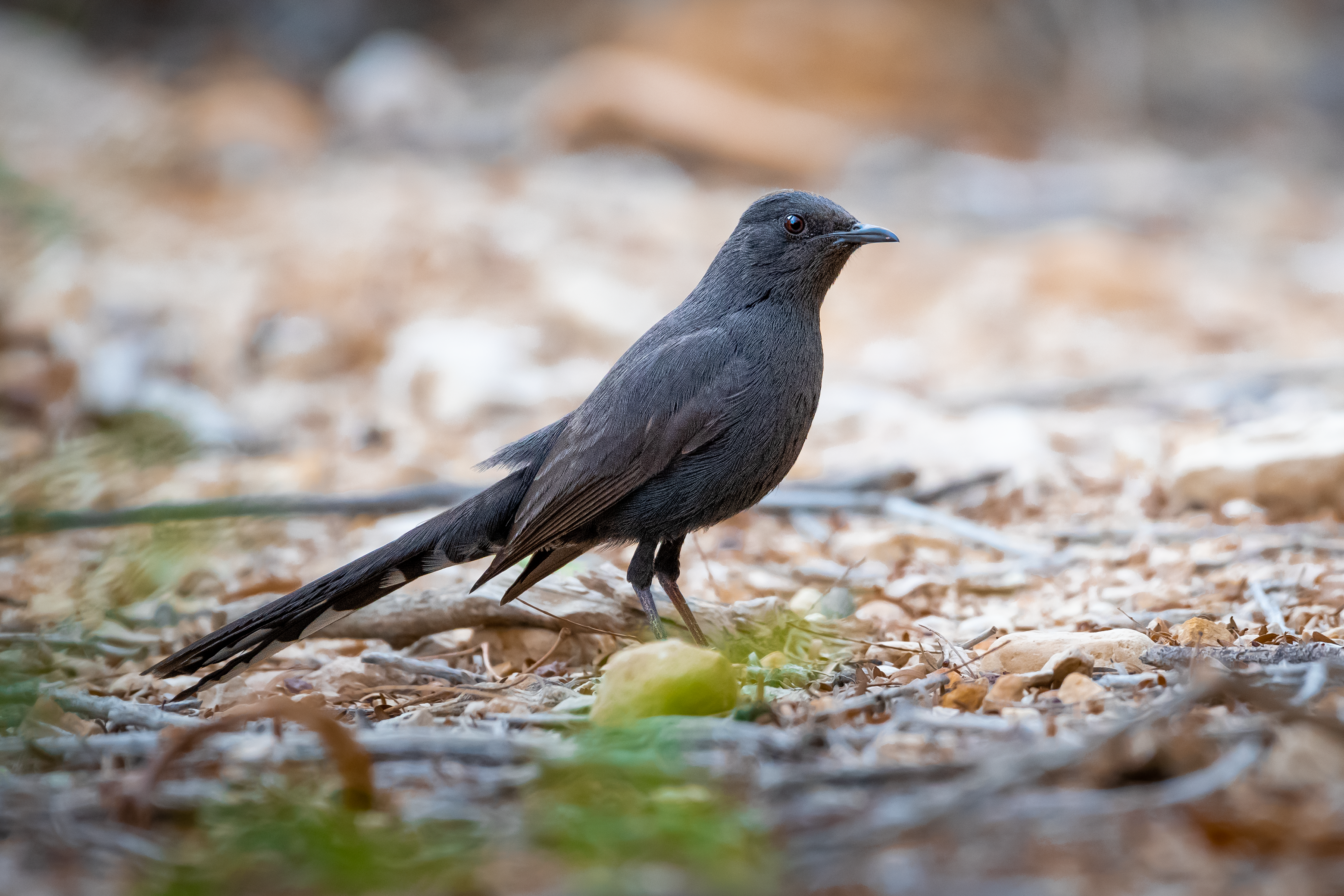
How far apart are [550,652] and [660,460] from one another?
0.78 m

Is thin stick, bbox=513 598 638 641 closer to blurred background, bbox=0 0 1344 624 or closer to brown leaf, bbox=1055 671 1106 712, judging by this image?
blurred background, bbox=0 0 1344 624

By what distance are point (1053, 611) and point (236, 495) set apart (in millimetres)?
3867

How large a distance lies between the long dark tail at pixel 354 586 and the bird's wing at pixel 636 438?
163mm

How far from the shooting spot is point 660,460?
4172 millimetres

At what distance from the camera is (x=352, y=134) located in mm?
13977

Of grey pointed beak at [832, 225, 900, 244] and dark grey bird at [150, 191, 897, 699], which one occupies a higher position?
grey pointed beak at [832, 225, 900, 244]

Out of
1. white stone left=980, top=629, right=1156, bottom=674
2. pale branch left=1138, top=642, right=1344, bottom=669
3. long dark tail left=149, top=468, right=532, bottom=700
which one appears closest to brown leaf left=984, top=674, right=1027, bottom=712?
white stone left=980, top=629, right=1156, bottom=674

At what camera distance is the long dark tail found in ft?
12.7

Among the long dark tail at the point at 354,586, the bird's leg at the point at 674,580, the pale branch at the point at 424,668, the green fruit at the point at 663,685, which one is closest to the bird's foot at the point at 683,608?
the bird's leg at the point at 674,580

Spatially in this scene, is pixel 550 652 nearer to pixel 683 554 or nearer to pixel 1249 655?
pixel 683 554

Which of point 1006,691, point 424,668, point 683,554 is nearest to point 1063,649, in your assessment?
point 1006,691

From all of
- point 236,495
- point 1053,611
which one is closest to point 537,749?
point 1053,611

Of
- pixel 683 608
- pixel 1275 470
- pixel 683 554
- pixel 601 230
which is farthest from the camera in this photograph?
pixel 601 230

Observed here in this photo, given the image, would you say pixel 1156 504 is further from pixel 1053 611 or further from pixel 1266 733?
pixel 1266 733
